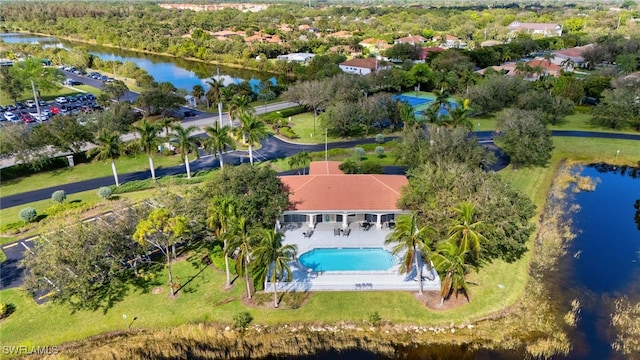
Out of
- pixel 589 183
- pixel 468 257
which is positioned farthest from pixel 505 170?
pixel 468 257

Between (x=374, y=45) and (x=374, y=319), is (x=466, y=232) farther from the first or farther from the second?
(x=374, y=45)

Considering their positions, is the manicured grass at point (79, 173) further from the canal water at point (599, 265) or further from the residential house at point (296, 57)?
the residential house at point (296, 57)

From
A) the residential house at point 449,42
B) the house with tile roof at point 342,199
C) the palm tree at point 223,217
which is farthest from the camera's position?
the residential house at point 449,42

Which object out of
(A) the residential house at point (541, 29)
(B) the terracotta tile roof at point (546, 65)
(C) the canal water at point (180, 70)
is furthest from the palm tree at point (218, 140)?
(A) the residential house at point (541, 29)

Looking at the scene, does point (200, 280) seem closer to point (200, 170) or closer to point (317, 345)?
point (317, 345)

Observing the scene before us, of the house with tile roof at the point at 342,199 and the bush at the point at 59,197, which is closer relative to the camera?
the house with tile roof at the point at 342,199

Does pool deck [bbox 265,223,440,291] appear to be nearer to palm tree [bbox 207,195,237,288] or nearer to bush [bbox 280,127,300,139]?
palm tree [bbox 207,195,237,288]

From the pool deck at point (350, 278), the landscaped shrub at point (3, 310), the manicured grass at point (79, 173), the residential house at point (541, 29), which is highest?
the residential house at point (541, 29)

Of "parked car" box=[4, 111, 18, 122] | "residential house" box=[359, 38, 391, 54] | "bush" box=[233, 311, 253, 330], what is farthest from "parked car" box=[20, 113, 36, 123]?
"residential house" box=[359, 38, 391, 54]
